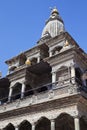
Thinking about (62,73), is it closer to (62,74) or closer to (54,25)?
(62,74)

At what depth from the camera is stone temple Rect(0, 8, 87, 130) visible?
1933 cm

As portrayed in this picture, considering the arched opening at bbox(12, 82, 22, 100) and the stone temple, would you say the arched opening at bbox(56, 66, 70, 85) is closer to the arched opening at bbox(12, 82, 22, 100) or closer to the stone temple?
the stone temple

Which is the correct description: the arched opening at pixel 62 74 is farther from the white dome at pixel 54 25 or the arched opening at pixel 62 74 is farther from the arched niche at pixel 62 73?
the white dome at pixel 54 25

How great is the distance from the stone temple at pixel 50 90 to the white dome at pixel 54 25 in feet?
19.5

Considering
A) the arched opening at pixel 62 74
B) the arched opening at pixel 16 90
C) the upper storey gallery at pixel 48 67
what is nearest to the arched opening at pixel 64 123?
the upper storey gallery at pixel 48 67

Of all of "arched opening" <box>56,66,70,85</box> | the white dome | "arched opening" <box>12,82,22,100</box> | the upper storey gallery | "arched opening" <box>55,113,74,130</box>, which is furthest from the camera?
the white dome

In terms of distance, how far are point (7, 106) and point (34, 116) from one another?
4103 mm

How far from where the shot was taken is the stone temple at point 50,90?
761 inches

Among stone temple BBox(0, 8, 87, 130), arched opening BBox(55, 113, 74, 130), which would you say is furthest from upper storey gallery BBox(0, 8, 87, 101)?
arched opening BBox(55, 113, 74, 130)

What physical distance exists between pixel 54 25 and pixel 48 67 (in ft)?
39.5

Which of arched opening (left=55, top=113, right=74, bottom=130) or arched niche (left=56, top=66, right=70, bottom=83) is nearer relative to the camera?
arched opening (left=55, top=113, right=74, bottom=130)

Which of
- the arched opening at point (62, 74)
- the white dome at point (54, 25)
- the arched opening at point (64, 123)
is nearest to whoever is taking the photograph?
the arched opening at point (64, 123)

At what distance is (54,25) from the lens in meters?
35.9

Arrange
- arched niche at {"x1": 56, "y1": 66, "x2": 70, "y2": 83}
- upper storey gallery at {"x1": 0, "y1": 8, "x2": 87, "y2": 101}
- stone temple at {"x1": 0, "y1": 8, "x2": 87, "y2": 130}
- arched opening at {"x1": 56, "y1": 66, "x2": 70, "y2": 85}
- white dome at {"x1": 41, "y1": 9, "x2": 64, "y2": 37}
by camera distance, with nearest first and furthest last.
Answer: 1. stone temple at {"x1": 0, "y1": 8, "x2": 87, "y2": 130}
2. upper storey gallery at {"x1": 0, "y1": 8, "x2": 87, "y2": 101}
3. arched opening at {"x1": 56, "y1": 66, "x2": 70, "y2": 85}
4. arched niche at {"x1": 56, "y1": 66, "x2": 70, "y2": 83}
5. white dome at {"x1": 41, "y1": 9, "x2": 64, "y2": 37}
